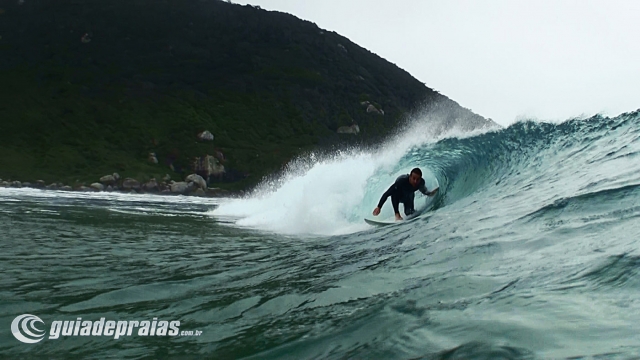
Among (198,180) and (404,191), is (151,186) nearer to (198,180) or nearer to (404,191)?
(198,180)

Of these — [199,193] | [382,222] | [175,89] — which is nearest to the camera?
[382,222]

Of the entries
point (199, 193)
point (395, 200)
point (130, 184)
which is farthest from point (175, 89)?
point (395, 200)

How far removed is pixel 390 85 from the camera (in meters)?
156

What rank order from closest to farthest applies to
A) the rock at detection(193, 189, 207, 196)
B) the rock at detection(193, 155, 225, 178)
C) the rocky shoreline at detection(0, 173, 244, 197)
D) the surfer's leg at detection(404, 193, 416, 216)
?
the surfer's leg at detection(404, 193, 416, 216) < the rocky shoreline at detection(0, 173, 244, 197) < the rock at detection(193, 189, 207, 196) < the rock at detection(193, 155, 225, 178)

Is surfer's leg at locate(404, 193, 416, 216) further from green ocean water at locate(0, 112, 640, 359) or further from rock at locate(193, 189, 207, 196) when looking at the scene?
rock at locate(193, 189, 207, 196)

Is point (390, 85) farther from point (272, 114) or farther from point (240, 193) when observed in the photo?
point (240, 193)

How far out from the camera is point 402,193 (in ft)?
45.4

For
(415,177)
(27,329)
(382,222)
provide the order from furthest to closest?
(382,222), (415,177), (27,329)

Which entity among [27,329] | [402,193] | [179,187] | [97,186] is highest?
[97,186]

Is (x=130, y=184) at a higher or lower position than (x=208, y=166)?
lower

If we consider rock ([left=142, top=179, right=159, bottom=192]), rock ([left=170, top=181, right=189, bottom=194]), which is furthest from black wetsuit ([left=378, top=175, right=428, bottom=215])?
rock ([left=142, top=179, right=159, bottom=192])

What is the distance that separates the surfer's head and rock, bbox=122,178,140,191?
2905 inches

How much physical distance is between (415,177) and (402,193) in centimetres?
75

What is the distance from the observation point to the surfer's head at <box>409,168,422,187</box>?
13.2 metres
